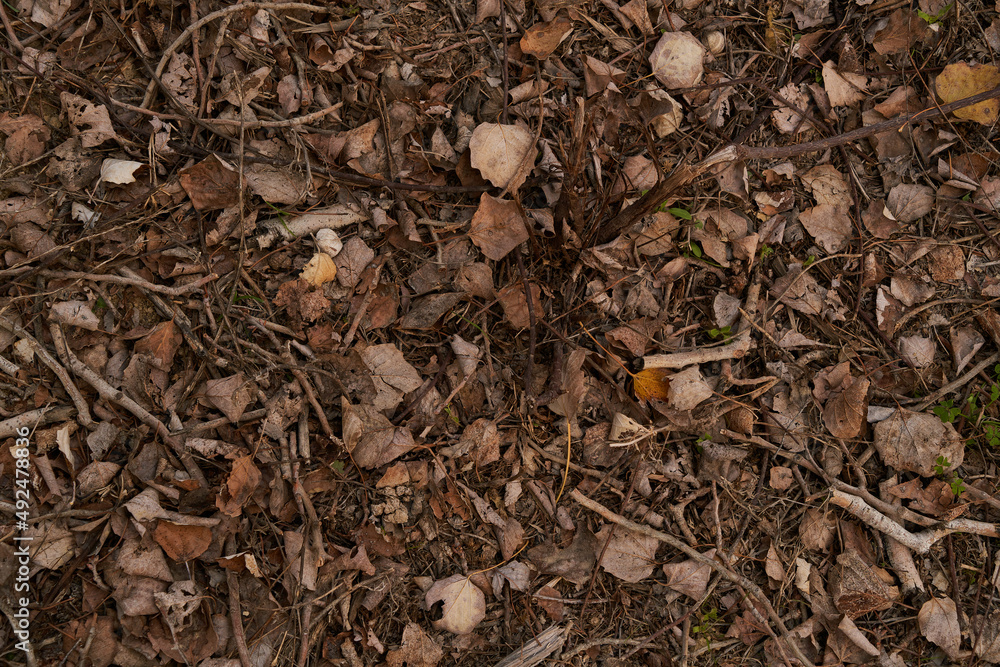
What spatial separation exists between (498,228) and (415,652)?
1.53 metres

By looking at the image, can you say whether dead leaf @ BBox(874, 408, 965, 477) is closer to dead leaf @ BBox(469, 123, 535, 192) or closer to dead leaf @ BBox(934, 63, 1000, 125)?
A: dead leaf @ BBox(934, 63, 1000, 125)

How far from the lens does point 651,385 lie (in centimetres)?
218

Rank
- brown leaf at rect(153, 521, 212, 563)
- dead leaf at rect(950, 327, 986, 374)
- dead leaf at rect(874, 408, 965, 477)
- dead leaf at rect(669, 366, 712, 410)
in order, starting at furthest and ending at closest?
dead leaf at rect(950, 327, 986, 374) < dead leaf at rect(874, 408, 965, 477) < dead leaf at rect(669, 366, 712, 410) < brown leaf at rect(153, 521, 212, 563)

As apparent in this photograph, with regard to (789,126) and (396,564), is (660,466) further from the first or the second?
(789,126)

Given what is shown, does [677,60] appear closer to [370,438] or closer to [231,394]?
[370,438]

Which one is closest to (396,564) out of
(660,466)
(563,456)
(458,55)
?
(563,456)

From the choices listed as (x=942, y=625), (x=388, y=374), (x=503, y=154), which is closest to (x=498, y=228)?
(x=503, y=154)

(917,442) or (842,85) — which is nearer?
(917,442)

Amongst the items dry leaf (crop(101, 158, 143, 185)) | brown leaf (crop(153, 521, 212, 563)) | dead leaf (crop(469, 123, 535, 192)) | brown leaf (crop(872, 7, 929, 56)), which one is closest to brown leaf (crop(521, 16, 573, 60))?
dead leaf (crop(469, 123, 535, 192))

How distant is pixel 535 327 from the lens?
213cm

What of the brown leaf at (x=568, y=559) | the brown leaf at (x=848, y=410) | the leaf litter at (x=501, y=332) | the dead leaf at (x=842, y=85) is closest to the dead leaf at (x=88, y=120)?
the leaf litter at (x=501, y=332)

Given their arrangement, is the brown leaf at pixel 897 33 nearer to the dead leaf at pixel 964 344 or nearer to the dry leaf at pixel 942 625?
the dead leaf at pixel 964 344

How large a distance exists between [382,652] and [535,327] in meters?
1.27

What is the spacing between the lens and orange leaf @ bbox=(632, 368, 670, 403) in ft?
7.11
